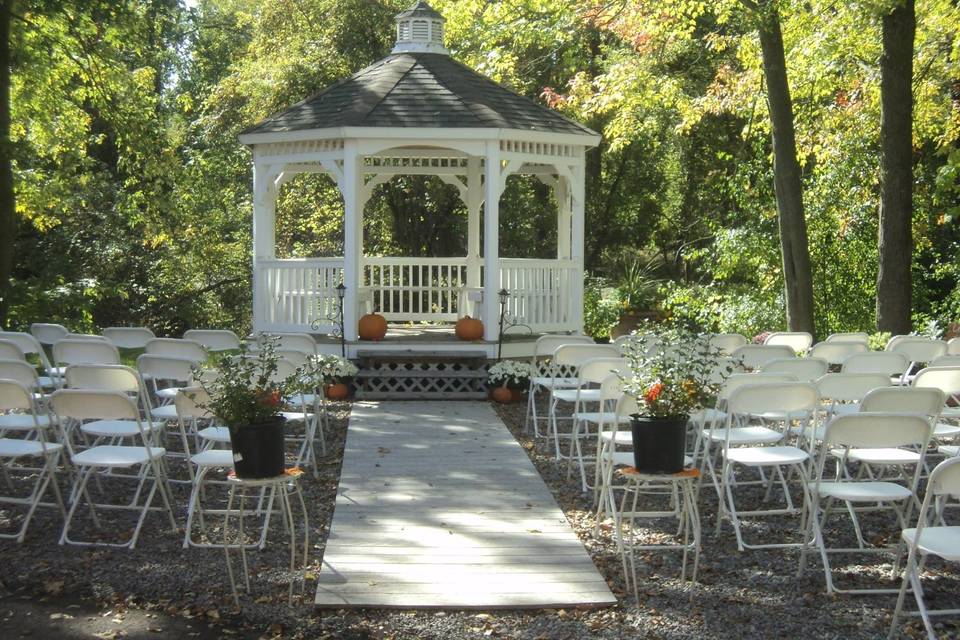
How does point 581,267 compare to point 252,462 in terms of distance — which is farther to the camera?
point 581,267

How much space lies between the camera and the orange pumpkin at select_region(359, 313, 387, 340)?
13.0 meters

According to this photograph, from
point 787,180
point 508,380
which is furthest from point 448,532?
point 787,180

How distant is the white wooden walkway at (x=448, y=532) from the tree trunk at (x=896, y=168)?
5066 mm

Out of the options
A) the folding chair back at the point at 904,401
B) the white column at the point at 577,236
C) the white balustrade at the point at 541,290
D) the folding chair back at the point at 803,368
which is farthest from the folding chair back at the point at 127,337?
the folding chair back at the point at 904,401

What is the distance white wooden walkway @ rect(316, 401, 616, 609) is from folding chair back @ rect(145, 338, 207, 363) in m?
1.45

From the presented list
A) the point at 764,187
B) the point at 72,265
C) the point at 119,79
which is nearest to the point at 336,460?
the point at 119,79

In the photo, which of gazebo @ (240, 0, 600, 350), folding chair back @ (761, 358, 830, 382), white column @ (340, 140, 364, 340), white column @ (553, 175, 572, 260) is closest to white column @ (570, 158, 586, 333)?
gazebo @ (240, 0, 600, 350)

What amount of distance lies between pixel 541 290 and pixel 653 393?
826cm

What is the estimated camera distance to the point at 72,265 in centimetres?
2116

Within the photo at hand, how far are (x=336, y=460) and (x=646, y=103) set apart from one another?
386 inches

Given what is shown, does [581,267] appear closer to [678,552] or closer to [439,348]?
[439,348]

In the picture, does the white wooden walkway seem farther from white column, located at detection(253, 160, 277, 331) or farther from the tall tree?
the tall tree

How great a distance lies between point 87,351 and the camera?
9055 mm

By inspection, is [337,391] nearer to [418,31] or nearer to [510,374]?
[510,374]
